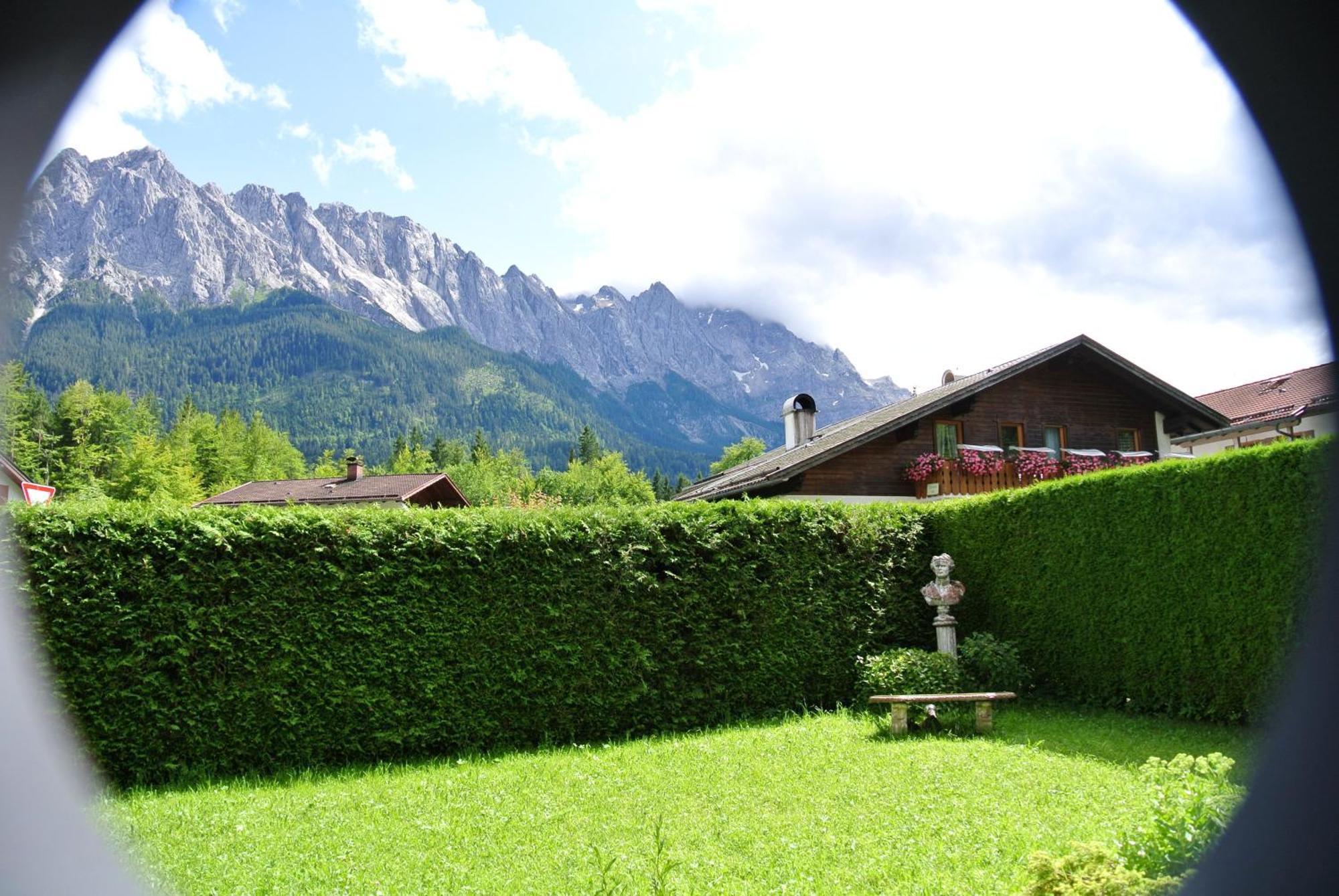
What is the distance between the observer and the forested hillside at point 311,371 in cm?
11856

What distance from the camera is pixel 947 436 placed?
1888 centimetres

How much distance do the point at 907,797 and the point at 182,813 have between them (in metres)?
5.77

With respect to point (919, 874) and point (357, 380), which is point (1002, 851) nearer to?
point (919, 874)

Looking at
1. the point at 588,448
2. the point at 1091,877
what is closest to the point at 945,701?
the point at 1091,877

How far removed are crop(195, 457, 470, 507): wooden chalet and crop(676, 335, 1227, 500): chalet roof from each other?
27.8 metres

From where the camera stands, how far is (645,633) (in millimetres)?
9930

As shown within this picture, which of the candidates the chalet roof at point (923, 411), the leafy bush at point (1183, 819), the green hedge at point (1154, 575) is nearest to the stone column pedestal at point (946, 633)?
the green hedge at point (1154, 575)

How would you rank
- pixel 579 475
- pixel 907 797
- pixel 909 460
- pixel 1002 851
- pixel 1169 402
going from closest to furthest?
pixel 1002 851 < pixel 907 797 < pixel 909 460 < pixel 1169 402 < pixel 579 475

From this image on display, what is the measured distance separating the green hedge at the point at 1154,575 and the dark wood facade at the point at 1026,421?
586cm

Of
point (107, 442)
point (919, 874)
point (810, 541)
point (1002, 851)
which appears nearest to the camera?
point (919, 874)

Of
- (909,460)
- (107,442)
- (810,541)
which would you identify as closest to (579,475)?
(107,442)

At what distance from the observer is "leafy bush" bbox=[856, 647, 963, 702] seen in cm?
988

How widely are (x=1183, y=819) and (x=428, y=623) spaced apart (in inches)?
294

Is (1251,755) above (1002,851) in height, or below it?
above
